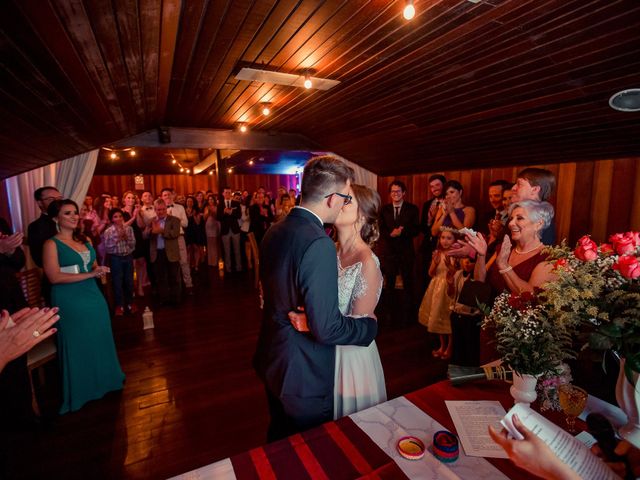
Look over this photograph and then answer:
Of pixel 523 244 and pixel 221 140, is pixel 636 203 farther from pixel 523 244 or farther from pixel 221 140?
pixel 221 140

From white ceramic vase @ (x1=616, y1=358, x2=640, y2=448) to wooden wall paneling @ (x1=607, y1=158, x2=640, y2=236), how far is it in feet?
9.87

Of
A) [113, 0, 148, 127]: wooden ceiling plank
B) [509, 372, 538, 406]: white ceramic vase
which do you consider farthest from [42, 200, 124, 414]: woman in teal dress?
[509, 372, 538, 406]: white ceramic vase

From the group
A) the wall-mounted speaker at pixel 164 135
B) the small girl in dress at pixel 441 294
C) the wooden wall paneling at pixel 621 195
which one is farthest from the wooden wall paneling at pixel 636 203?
the wall-mounted speaker at pixel 164 135

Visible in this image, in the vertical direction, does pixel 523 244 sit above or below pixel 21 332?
above

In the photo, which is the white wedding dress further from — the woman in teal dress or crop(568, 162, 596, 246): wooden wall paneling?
crop(568, 162, 596, 246): wooden wall paneling

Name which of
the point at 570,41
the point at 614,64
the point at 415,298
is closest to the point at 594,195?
the point at 614,64

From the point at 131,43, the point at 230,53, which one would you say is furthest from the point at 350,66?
the point at 131,43

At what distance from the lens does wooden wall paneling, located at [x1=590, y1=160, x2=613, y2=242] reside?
3346mm

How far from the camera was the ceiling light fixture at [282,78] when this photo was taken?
9.32 ft

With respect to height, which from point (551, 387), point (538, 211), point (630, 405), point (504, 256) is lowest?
point (551, 387)

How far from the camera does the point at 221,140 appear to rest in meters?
5.78

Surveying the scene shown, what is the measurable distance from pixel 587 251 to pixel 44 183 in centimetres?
575

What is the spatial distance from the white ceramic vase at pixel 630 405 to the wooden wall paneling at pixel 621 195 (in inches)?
118

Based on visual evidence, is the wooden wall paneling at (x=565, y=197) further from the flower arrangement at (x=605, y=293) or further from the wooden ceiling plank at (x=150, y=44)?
the wooden ceiling plank at (x=150, y=44)
